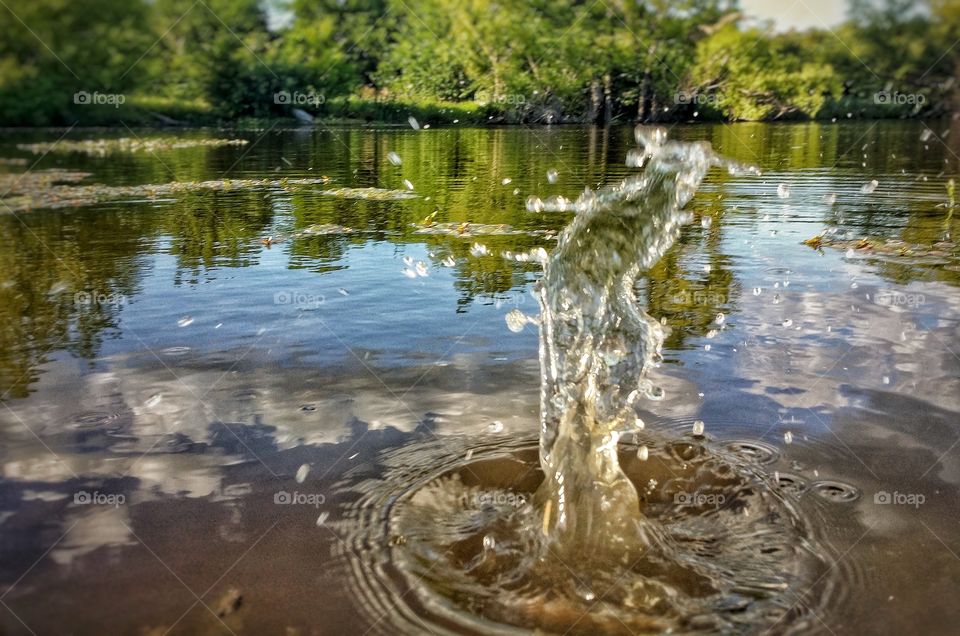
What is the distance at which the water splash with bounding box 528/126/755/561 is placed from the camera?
4.69 metres

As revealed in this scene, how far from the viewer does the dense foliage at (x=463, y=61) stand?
40156 mm

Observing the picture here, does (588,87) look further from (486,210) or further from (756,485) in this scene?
(756,485)

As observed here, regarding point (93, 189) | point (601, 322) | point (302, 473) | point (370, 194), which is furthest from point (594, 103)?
point (302, 473)

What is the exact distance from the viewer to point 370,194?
17.4 m

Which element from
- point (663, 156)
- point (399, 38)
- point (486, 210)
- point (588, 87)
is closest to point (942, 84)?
point (588, 87)

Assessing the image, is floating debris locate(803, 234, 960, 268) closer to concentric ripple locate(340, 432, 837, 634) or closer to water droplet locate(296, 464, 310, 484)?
concentric ripple locate(340, 432, 837, 634)

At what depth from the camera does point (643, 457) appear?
5.23 m

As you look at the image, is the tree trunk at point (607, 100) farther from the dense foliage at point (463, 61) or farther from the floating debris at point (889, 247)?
the floating debris at point (889, 247)

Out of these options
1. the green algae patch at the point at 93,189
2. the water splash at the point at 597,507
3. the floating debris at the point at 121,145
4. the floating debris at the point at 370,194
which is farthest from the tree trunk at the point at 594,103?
the water splash at the point at 597,507

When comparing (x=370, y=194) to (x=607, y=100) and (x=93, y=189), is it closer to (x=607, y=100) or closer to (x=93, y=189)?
(x=93, y=189)

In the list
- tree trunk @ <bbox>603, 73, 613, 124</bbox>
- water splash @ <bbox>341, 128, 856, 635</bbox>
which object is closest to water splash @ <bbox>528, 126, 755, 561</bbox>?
water splash @ <bbox>341, 128, 856, 635</bbox>

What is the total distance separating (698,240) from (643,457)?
8.04 meters

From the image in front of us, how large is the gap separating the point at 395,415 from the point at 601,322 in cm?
180

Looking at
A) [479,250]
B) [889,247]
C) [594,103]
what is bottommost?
[479,250]
